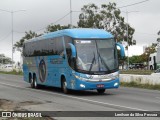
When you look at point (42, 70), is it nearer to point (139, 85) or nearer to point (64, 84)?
point (64, 84)

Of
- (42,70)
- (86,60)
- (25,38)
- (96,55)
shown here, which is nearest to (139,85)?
(42,70)

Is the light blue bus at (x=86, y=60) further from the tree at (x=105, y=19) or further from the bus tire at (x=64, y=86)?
the tree at (x=105, y=19)

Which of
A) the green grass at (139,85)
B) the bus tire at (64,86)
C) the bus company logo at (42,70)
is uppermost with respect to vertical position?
the bus company logo at (42,70)

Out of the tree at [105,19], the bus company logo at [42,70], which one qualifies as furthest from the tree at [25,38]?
the bus company logo at [42,70]

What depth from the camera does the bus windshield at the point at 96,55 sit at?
2141 cm

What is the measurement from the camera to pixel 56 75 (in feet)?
80.5

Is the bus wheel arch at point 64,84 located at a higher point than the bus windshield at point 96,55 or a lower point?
lower

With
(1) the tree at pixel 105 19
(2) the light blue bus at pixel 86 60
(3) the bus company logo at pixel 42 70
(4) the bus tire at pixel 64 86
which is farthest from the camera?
(1) the tree at pixel 105 19

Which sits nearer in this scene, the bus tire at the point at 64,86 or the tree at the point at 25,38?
the bus tire at the point at 64,86

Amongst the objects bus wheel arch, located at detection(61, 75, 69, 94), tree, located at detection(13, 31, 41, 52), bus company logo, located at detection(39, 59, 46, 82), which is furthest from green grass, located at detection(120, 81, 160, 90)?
tree, located at detection(13, 31, 41, 52)

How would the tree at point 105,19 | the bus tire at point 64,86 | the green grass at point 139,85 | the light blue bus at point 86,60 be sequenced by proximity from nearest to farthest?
the light blue bus at point 86,60
the bus tire at point 64,86
the green grass at point 139,85
the tree at point 105,19

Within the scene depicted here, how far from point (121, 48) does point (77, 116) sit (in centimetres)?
934

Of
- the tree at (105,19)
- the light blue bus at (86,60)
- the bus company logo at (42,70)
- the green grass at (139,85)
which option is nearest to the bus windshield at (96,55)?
the light blue bus at (86,60)

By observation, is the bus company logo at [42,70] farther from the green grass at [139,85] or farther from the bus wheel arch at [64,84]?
the green grass at [139,85]
